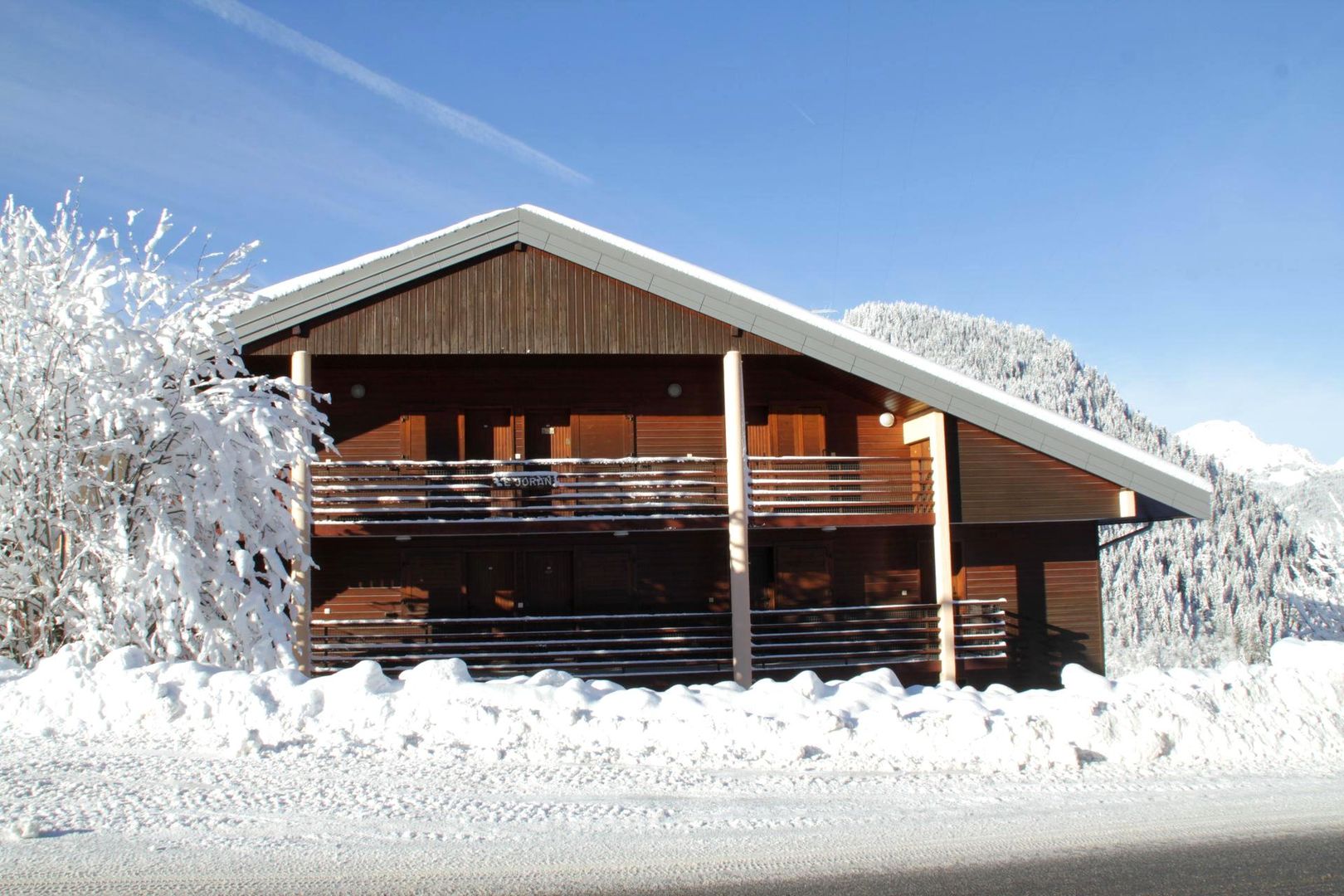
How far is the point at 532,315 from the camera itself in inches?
639

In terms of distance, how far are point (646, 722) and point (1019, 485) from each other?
11038 mm

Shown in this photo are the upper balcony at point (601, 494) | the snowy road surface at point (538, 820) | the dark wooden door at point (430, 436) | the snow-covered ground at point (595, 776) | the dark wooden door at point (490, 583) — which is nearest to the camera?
the snowy road surface at point (538, 820)

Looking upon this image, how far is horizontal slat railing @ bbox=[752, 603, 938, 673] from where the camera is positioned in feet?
55.5

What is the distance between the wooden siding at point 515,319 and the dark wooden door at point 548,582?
4.11 meters

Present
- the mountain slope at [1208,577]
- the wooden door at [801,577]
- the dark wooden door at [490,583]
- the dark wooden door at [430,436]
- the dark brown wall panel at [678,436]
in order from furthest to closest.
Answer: the mountain slope at [1208,577], the wooden door at [801,577], the dark brown wall panel at [678,436], the dark wooden door at [490,583], the dark wooden door at [430,436]

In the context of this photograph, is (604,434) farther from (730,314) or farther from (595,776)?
(595,776)

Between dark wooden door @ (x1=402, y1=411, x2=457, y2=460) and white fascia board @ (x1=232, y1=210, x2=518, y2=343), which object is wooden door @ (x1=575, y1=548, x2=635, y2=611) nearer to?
dark wooden door @ (x1=402, y1=411, x2=457, y2=460)

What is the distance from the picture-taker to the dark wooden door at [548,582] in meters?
18.3

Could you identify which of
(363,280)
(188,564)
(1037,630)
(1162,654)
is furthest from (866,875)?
(1162,654)

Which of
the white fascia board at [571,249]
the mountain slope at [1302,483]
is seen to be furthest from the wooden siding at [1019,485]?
the mountain slope at [1302,483]

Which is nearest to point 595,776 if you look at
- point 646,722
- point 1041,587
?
point 646,722

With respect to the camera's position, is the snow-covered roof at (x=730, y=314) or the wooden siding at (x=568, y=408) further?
the wooden siding at (x=568, y=408)

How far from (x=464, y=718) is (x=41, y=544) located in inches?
252

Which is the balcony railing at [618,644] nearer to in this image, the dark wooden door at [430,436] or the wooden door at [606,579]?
the wooden door at [606,579]
